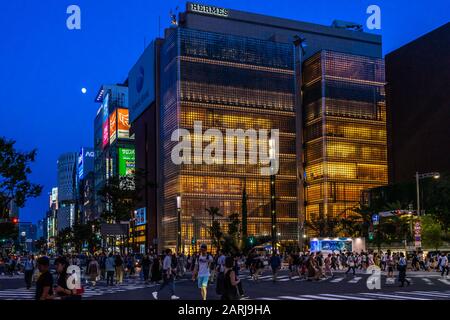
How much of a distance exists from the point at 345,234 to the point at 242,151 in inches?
914

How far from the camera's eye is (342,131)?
376ft

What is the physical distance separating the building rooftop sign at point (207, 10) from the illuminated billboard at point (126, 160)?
4898 cm

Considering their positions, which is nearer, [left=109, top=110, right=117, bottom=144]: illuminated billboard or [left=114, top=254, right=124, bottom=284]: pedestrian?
[left=114, top=254, right=124, bottom=284]: pedestrian

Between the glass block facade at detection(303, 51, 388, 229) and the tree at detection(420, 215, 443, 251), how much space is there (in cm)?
4146

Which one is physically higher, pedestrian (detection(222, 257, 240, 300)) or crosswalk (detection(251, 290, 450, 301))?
pedestrian (detection(222, 257, 240, 300))

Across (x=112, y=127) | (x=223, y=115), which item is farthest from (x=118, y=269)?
(x=112, y=127)

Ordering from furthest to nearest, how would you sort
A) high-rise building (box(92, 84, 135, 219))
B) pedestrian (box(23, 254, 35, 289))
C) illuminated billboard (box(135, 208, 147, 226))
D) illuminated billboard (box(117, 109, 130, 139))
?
1. illuminated billboard (box(117, 109, 130, 139))
2. high-rise building (box(92, 84, 135, 219))
3. illuminated billboard (box(135, 208, 147, 226))
4. pedestrian (box(23, 254, 35, 289))

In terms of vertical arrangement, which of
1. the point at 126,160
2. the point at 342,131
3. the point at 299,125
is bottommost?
the point at 126,160

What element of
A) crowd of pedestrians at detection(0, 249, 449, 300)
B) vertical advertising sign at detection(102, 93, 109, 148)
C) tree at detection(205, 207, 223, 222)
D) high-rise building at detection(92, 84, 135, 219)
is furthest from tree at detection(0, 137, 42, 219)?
vertical advertising sign at detection(102, 93, 109, 148)

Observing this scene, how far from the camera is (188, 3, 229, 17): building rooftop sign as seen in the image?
115 m

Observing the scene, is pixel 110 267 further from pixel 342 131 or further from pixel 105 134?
pixel 105 134

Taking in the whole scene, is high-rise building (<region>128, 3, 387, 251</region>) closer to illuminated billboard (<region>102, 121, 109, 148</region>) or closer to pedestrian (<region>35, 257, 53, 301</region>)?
illuminated billboard (<region>102, 121, 109, 148</region>)

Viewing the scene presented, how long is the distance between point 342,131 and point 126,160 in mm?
59657

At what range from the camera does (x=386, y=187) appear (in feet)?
326
